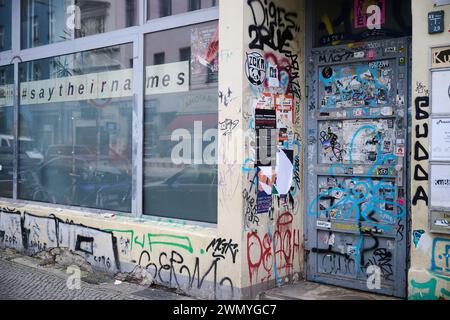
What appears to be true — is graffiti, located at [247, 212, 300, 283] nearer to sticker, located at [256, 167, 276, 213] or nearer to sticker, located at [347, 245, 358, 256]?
sticker, located at [256, 167, 276, 213]

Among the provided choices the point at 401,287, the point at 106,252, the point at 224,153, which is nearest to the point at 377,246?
the point at 401,287

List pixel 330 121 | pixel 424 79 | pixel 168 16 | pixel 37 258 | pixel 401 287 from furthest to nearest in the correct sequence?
pixel 37 258 → pixel 168 16 → pixel 330 121 → pixel 401 287 → pixel 424 79

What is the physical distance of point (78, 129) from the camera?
822cm

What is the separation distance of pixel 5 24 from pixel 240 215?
20.5ft

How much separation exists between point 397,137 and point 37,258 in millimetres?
5639

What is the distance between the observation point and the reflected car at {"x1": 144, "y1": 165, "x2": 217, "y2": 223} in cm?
640

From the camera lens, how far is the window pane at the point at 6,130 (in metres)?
9.47

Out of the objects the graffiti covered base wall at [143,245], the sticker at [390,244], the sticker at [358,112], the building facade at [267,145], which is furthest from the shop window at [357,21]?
the graffiti covered base wall at [143,245]

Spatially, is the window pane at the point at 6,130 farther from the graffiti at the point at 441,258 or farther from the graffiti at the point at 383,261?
the graffiti at the point at 441,258

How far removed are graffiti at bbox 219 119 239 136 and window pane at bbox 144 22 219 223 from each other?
0.44m

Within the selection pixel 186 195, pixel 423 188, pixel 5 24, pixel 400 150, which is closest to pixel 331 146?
pixel 400 150

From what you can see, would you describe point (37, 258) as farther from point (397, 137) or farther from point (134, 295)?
point (397, 137)

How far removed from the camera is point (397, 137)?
5.73 meters

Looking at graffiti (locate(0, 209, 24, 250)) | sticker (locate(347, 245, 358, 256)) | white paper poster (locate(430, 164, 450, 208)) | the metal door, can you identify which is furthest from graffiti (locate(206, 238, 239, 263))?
graffiti (locate(0, 209, 24, 250))
